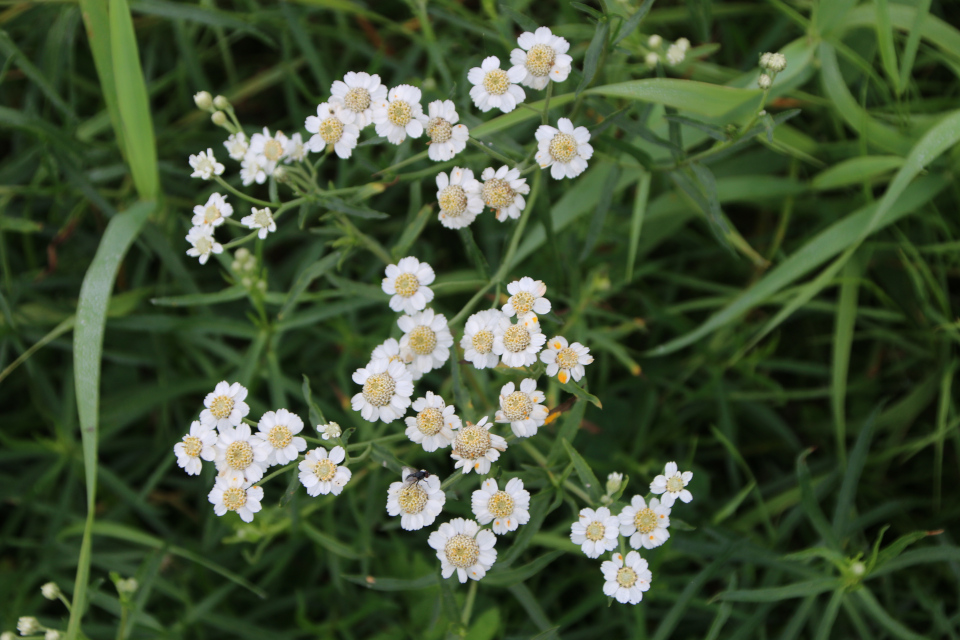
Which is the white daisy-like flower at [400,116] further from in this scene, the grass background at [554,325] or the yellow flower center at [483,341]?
the yellow flower center at [483,341]

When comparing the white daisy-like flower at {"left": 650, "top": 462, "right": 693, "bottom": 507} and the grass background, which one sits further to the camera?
the grass background

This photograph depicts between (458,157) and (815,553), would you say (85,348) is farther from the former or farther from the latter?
(815,553)

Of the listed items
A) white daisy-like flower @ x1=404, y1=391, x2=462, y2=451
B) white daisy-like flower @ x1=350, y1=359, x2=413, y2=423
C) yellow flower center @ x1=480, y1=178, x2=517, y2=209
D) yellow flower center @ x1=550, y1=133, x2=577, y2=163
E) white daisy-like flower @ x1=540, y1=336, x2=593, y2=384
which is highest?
yellow flower center @ x1=550, y1=133, x2=577, y2=163

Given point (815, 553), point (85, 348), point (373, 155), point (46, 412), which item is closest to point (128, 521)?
point (46, 412)

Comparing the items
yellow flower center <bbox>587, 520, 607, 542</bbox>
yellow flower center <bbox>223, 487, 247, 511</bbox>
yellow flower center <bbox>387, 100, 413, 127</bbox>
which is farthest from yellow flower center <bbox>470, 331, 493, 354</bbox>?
yellow flower center <bbox>223, 487, 247, 511</bbox>

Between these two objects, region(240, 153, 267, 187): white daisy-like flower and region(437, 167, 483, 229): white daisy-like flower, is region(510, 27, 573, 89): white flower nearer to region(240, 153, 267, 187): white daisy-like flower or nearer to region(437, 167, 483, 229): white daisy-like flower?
region(437, 167, 483, 229): white daisy-like flower

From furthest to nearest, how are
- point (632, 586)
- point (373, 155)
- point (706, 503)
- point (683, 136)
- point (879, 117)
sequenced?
point (373, 155), point (706, 503), point (879, 117), point (683, 136), point (632, 586)

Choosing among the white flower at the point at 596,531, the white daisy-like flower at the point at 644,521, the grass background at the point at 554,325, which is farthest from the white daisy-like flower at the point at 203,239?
the white daisy-like flower at the point at 644,521
